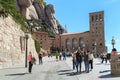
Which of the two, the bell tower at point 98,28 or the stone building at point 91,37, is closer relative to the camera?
the stone building at point 91,37

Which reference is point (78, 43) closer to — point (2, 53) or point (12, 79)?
point (2, 53)

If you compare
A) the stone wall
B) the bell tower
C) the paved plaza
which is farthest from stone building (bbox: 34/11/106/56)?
the paved plaza

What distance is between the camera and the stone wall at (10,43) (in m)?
27.8

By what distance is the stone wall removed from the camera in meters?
27.8

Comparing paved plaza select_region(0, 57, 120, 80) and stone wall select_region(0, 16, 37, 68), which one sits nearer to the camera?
paved plaza select_region(0, 57, 120, 80)

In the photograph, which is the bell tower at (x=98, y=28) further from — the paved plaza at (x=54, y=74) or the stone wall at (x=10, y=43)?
the paved plaza at (x=54, y=74)

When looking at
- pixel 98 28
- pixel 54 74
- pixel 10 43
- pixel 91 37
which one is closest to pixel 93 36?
pixel 91 37

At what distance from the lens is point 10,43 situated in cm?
3105

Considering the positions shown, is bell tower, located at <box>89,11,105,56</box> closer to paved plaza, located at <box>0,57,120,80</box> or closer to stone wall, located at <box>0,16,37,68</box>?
stone wall, located at <box>0,16,37,68</box>

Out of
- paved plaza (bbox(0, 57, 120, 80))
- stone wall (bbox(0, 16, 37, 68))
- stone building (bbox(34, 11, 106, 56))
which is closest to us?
paved plaza (bbox(0, 57, 120, 80))

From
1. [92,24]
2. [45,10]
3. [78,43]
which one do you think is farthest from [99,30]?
[45,10]

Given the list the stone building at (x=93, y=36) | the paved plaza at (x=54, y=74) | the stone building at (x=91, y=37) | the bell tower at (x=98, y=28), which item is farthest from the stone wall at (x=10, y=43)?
the bell tower at (x=98, y=28)

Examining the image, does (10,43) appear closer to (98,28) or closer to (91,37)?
(98,28)

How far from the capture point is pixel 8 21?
1227 inches
